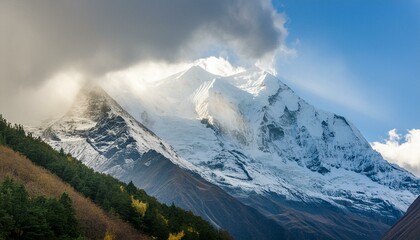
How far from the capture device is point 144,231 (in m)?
81.3

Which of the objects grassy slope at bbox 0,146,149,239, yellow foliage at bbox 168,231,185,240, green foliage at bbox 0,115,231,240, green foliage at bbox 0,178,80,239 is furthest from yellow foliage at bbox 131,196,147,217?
green foliage at bbox 0,178,80,239

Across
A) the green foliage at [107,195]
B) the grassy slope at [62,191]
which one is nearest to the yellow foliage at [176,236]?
the green foliage at [107,195]

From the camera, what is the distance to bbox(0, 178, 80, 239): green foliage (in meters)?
48.0

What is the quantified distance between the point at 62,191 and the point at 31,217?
79.7ft

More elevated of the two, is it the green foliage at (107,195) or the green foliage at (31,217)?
the green foliage at (107,195)

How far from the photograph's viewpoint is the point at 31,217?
160 ft

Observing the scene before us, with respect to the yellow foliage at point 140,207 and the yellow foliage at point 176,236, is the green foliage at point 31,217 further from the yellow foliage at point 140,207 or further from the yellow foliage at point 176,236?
the yellow foliage at point 176,236

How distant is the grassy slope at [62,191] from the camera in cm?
6650

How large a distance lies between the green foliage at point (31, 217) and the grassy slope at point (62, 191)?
275 inches

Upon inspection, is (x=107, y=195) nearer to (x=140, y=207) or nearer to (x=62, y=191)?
(x=140, y=207)

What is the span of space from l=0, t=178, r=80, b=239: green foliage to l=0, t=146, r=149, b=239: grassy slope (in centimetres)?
699

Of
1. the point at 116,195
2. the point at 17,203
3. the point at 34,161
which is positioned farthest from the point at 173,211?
the point at 17,203

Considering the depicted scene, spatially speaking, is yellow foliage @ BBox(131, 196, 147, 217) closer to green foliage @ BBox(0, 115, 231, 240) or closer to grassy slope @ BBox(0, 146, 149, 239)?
green foliage @ BBox(0, 115, 231, 240)

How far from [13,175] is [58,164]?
18.3 meters
